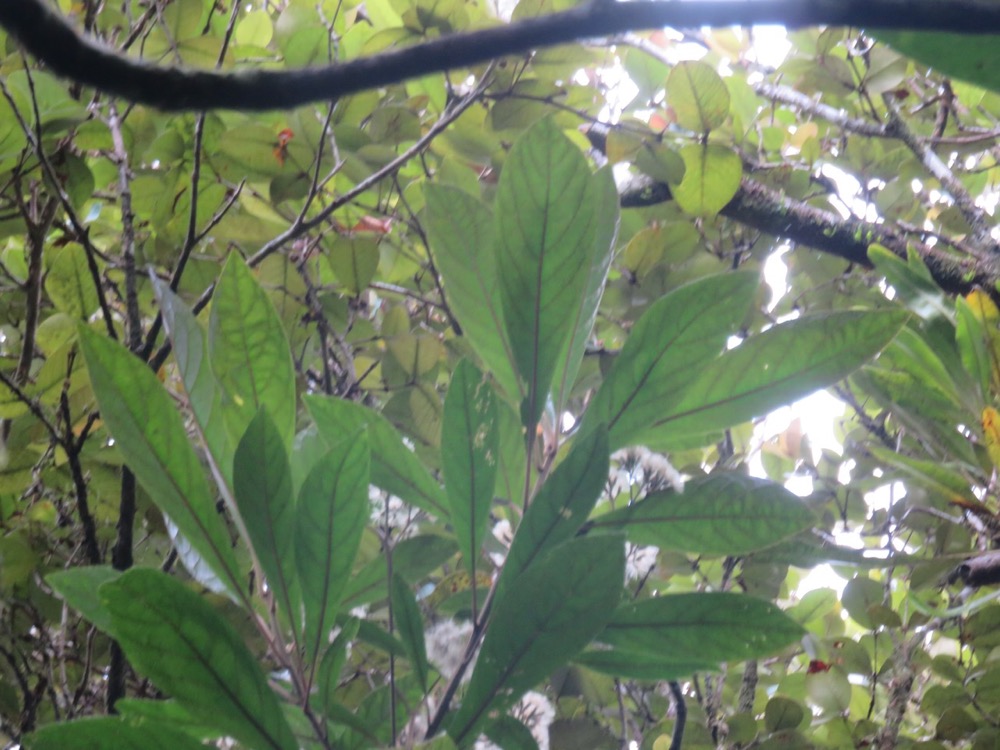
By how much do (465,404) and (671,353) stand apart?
7.0 inches

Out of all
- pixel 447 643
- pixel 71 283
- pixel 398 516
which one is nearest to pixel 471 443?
pixel 447 643

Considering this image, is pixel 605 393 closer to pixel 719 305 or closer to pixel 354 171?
pixel 719 305

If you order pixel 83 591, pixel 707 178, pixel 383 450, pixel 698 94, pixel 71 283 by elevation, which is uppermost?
pixel 698 94

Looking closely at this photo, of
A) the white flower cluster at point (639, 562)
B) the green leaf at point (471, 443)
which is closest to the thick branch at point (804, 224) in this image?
the white flower cluster at point (639, 562)

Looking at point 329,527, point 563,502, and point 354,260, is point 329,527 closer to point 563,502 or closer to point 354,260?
point 563,502

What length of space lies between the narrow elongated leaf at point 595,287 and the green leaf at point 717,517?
0.11 metres

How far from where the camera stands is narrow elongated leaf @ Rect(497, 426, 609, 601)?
1.78 feet

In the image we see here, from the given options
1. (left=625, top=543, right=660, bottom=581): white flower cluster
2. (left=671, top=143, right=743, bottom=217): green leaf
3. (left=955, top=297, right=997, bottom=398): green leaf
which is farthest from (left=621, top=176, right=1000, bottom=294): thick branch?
(left=625, top=543, right=660, bottom=581): white flower cluster

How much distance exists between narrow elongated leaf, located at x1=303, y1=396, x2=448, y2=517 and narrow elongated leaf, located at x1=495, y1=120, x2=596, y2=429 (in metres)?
0.13

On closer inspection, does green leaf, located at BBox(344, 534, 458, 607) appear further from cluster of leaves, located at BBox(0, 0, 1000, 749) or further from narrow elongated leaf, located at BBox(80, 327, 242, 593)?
narrow elongated leaf, located at BBox(80, 327, 242, 593)

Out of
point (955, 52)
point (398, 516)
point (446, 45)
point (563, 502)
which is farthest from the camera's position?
point (398, 516)

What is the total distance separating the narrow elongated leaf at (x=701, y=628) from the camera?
63 centimetres

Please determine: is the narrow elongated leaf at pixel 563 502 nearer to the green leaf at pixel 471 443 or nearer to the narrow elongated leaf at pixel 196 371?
the green leaf at pixel 471 443

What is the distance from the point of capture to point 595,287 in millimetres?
693
